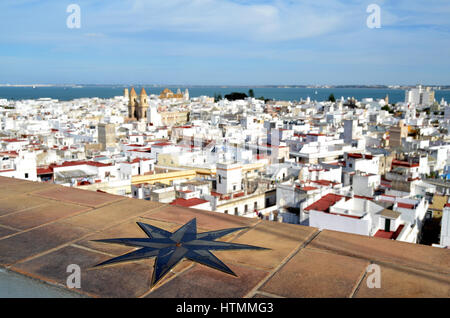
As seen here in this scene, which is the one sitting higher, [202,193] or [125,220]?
[125,220]

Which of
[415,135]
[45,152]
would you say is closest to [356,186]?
[45,152]

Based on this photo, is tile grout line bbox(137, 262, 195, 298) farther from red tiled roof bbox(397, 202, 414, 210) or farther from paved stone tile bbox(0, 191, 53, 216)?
red tiled roof bbox(397, 202, 414, 210)

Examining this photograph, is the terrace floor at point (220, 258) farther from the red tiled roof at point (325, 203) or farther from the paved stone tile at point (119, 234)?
the red tiled roof at point (325, 203)

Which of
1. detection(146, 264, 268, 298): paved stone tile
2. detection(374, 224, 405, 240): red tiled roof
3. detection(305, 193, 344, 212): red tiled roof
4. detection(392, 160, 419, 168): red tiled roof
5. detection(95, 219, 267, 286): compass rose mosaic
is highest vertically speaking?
detection(95, 219, 267, 286): compass rose mosaic

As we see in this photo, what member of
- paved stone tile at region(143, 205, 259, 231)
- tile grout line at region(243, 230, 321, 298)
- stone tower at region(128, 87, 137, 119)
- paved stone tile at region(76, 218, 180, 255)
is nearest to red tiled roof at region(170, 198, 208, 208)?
paved stone tile at region(143, 205, 259, 231)

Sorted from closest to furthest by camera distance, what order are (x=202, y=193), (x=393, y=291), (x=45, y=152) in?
(x=393, y=291) < (x=202, y=193) < (x=45, y=152)
